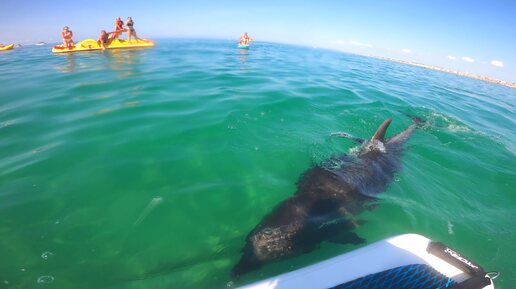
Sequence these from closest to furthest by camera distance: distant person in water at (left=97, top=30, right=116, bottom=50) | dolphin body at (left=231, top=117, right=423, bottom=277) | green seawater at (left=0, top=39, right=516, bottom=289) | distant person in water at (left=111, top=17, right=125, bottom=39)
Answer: green seawater at (left=0, top=39, right=516, bottom=289), dolphin body at (left=231, top=117, right=423, bottom=277), distant person in water at (left=97, top=30, right=116, bottom=50), distant person in water at (left=111, top=17, right=125, bottom=39)

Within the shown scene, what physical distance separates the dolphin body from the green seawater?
0.55 feet

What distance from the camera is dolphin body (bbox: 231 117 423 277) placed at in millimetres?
4039

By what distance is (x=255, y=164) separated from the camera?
597 cm

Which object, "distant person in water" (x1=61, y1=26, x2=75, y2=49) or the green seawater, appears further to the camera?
"distant person in water" (x1=61, y1=26, x2=75, y2=49)

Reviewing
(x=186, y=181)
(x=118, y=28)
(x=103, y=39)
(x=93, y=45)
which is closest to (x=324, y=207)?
(x=186, y=181)

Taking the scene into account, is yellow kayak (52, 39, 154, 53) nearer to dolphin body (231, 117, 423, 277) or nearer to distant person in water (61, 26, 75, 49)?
distant person in water (61, 26, 75, 49)

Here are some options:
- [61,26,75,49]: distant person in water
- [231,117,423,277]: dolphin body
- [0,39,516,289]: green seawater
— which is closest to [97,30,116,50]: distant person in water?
[61,26,75,49]: distant person in water

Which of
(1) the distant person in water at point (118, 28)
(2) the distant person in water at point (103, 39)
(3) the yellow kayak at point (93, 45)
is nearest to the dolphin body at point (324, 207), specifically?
(2) the distant person in water at point (103, 39)

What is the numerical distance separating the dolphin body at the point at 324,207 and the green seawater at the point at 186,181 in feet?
0.55

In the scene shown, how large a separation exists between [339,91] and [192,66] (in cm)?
853

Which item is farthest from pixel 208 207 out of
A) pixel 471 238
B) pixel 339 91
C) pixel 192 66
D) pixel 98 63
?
pixel 98 63

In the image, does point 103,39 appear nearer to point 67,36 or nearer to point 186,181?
point 67,36

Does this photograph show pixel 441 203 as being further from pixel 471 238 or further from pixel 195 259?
pixel 195 259

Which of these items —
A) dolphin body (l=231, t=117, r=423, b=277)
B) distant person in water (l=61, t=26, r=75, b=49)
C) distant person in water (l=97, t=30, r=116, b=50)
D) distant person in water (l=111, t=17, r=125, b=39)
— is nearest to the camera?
dolphin body (l=231, t=117, r=423, b=277)
